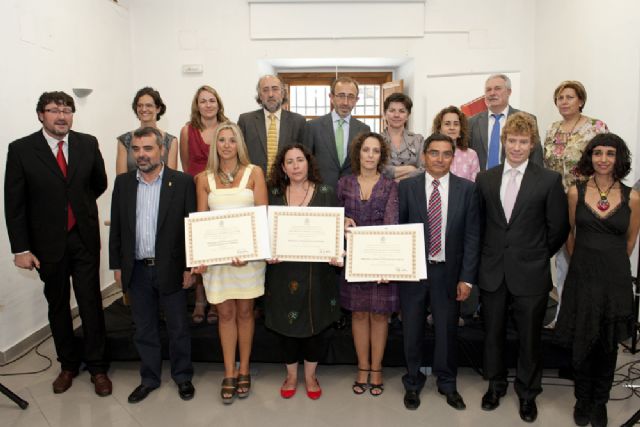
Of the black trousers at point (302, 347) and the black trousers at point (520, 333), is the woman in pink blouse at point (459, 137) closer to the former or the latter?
the black trousers at point (520, 333)

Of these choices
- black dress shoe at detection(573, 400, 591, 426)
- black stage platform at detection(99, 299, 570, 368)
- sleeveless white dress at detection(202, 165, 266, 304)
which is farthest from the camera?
black stage platform at detection(99, 299, 570, 368)

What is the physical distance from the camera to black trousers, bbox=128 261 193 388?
3.00m

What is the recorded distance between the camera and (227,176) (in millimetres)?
2910

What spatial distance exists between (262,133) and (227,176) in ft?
2.40

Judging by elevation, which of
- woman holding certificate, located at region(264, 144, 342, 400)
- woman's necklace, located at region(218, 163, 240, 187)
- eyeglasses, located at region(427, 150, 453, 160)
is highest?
eyeglasses, located at region(427, 150, 453, 160)

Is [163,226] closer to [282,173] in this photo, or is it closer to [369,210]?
[282,173]

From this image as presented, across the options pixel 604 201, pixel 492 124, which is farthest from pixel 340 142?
pixel 604 201

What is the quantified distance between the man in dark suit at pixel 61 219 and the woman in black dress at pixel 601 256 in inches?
113

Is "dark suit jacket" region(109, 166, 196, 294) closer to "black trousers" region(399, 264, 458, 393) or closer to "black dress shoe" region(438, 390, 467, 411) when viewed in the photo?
"black trousers" region(399, 264, 458, 393)

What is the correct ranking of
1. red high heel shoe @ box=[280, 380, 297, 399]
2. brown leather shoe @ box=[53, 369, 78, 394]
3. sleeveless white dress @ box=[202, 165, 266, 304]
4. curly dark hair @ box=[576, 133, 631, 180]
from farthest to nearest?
brown leather shoe @ box=[53, 369, 78, 394], red high heel shoe @ box=[280, 380, 297, 399], sleeveless white dress @ box=[202, 165, 266, 304], curly dark hair @ box=[576, 133, 631, 180]

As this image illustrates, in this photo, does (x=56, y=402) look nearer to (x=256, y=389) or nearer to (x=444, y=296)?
(x=256, y=389)

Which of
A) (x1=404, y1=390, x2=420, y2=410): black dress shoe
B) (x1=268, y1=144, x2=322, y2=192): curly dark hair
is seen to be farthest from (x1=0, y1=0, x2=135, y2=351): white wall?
(x1=404, y1=390, x2=420, y2=410): black dress shoe

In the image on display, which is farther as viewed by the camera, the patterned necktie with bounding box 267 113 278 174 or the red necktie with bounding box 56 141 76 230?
the patterned necktie with bounding box 267 113 278 174

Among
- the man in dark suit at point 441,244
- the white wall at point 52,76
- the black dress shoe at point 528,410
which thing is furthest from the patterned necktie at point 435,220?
the white wall at point 52,76
